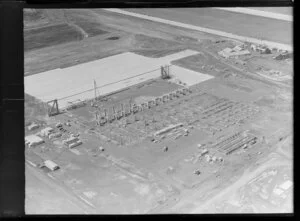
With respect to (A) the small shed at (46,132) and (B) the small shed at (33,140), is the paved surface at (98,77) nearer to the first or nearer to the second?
(A) the small shed at (46,132)

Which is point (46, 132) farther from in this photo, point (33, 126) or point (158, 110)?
point (158, 110)

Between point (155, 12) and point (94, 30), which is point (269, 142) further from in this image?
point (94, 30)

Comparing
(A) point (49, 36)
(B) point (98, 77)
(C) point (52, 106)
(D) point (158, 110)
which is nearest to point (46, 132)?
Result: (C) point (52, 106)

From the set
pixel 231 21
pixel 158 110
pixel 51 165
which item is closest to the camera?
pixel 51 165

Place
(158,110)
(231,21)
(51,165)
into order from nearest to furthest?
(51,165)
(231,21)
(158,110)

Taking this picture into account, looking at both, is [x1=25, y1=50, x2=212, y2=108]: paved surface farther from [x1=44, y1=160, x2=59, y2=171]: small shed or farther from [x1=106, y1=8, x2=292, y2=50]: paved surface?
[x1=44, y1=160, x2=59, y2=171]: small shed

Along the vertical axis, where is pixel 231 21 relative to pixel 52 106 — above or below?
above
